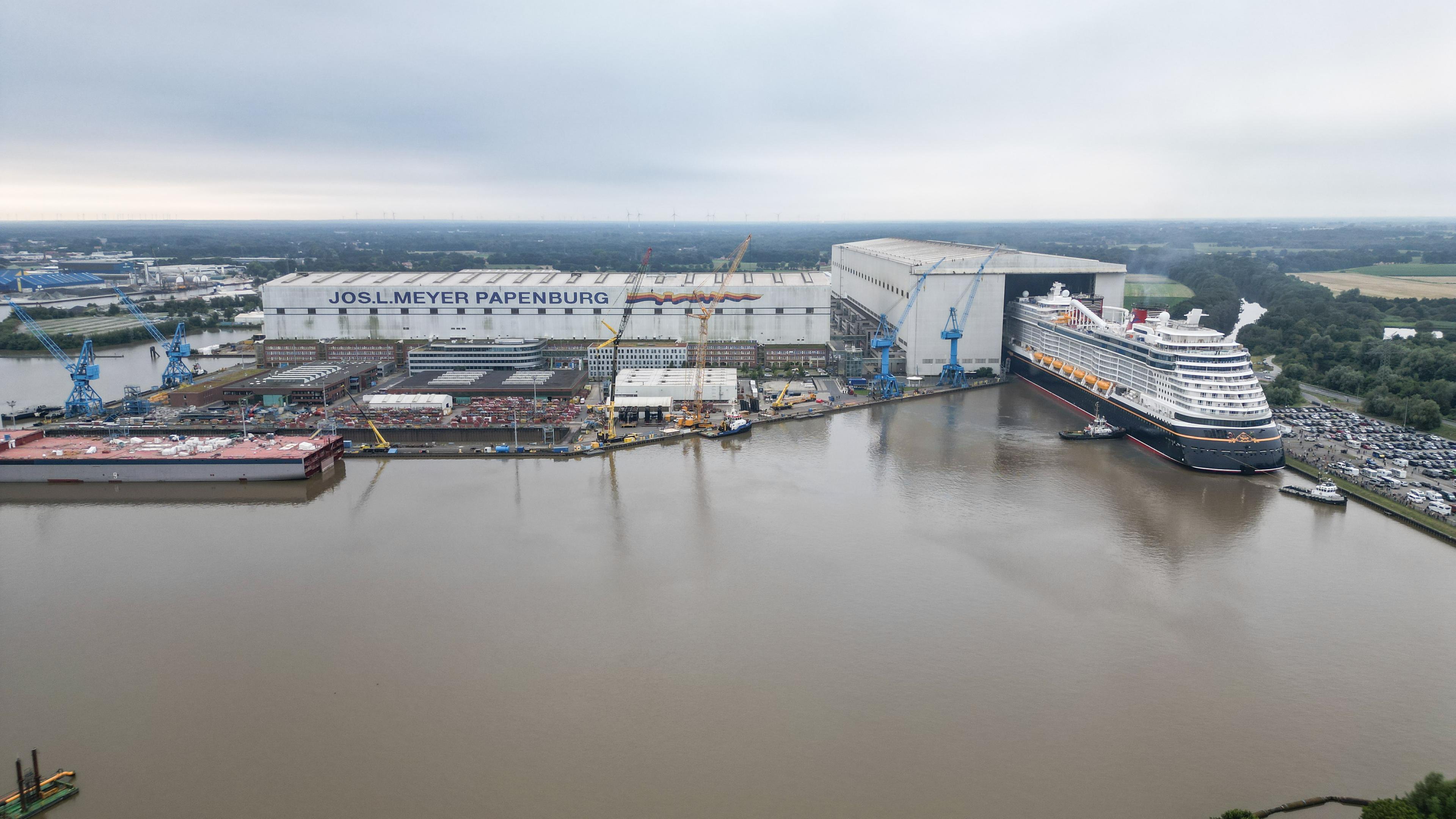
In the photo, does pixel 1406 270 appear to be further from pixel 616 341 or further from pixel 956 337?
pixel 616 341

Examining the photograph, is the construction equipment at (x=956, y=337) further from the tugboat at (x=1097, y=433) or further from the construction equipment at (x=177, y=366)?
the construction equipment at (x=177, y=366)

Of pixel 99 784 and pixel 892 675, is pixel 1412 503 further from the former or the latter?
pixel 99 784

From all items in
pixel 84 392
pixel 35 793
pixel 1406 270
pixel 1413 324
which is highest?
pixel 1406 270

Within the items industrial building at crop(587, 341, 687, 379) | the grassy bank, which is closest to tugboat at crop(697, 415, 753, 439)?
industrial building at crop(587, 341, 687, 379)

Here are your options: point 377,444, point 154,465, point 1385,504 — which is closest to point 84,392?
point 154,465

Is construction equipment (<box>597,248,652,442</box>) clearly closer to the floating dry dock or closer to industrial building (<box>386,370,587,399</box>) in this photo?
industrial building (<box>386,370,587,399</box>)

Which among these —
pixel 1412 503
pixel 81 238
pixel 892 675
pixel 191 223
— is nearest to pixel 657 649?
pixel 892 675
